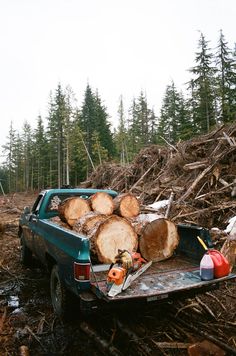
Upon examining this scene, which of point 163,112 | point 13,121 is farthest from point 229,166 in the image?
point 13,121

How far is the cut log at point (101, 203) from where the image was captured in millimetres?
6629

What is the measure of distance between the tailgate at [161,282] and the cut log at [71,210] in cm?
184

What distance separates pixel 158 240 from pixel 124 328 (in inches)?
62.2

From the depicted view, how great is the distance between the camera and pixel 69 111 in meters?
48.2

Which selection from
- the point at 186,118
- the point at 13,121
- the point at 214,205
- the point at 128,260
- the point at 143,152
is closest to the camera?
the point at 128,260

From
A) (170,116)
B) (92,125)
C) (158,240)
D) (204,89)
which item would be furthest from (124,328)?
(170,116)

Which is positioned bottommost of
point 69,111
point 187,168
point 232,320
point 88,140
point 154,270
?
point 232,320

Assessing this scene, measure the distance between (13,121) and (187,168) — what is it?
207ft

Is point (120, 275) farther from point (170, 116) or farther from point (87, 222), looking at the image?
point (170, 116)

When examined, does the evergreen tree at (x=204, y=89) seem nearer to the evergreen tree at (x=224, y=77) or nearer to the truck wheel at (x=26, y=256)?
the evergreen tree at (x=224, y=77)

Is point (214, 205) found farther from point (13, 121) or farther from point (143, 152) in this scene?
point (13, 121)

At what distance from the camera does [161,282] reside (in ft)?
14.5

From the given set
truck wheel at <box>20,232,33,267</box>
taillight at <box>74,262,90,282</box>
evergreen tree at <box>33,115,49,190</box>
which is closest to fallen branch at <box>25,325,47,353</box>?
taillight at <box>74,262,90,282</box>

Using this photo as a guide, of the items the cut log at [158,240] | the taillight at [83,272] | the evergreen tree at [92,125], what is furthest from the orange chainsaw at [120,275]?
the evergreen tree at [92,125]
